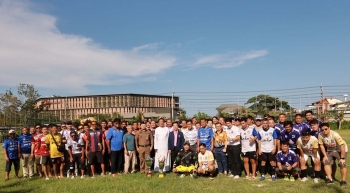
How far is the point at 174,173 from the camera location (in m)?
10.3

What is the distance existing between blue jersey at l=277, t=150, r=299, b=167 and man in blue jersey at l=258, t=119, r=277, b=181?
271mm

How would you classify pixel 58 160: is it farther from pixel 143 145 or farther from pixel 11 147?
pixel 143 145

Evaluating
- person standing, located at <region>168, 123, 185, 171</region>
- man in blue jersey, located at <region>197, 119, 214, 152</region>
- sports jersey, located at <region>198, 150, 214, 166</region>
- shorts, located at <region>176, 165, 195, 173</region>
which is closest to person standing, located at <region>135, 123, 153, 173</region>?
person standing, located at <region>168, 123, 185, 171</region>

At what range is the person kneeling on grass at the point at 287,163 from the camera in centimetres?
876

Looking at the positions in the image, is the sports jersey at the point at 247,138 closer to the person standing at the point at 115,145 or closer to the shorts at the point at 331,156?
the shorts at the point at 331,156

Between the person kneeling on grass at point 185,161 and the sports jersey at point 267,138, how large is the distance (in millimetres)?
2246

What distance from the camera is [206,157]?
976 centimetres

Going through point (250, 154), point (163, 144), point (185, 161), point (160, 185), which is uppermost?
point (163, 144)

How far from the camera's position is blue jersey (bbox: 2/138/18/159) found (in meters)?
10.2

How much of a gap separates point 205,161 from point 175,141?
1389mm

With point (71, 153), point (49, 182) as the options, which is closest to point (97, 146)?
point (71, 153)

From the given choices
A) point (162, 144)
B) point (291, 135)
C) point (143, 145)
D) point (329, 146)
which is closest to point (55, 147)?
point (143, 145)

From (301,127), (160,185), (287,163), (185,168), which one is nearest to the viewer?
(160,185)

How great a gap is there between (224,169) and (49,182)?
18.2ft
